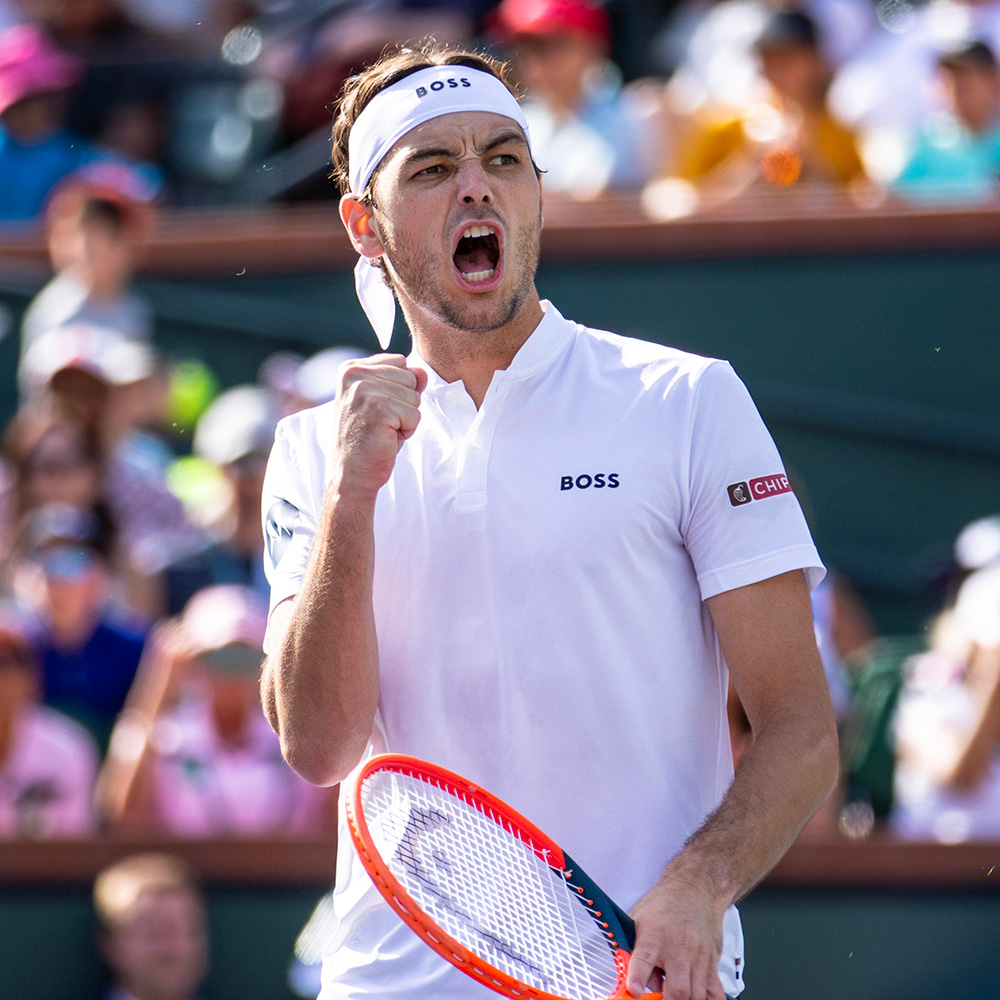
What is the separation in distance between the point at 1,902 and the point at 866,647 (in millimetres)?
2961

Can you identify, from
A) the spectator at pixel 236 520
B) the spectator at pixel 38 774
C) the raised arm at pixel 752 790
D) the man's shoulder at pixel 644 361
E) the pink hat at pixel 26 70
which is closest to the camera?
the raised arm at pixel 752 790

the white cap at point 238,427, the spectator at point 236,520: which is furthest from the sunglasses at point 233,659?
the white cap at point 238,427

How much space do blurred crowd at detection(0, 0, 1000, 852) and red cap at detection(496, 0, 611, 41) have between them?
0.01m

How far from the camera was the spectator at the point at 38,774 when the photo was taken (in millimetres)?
5559

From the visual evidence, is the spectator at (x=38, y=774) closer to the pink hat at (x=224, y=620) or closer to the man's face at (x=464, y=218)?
the pink hat at (x=224, y=620)

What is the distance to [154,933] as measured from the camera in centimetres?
509

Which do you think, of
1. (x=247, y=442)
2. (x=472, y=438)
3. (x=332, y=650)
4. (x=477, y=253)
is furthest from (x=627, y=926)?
(x=247, y=442)

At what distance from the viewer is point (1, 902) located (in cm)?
540

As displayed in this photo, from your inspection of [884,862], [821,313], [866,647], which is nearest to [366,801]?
[884,862]

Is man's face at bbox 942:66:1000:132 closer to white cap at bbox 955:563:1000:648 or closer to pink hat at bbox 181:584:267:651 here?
white cap at bbox 955:563:1000:648

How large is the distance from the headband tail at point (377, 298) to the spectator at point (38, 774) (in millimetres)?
3026

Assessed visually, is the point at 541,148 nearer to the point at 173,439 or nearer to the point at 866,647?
the point at 173,439

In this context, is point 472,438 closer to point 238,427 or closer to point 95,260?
point 238,427

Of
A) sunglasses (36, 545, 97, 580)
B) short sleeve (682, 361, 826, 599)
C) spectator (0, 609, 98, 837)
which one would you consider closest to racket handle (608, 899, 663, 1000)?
short sleeve (682, 361, 826, 599)
